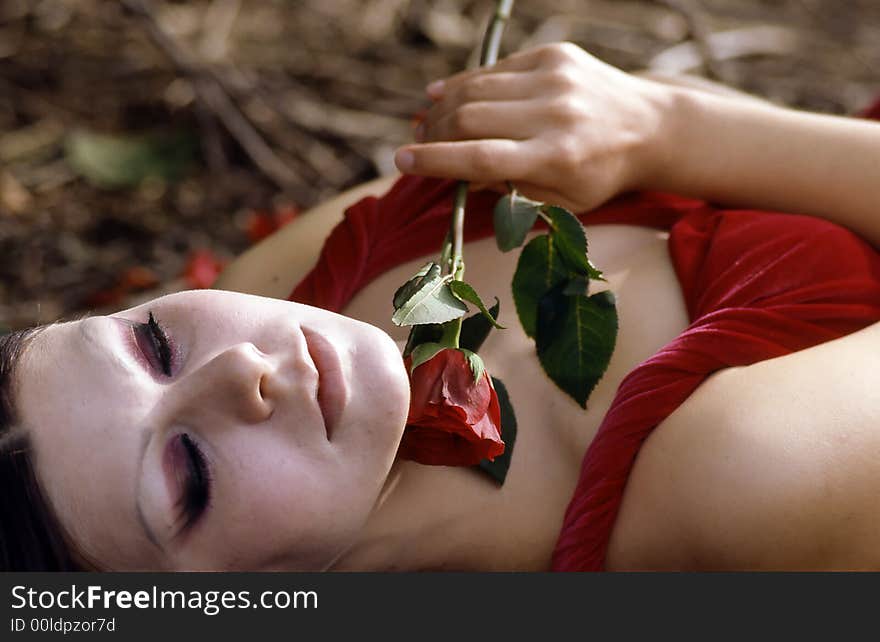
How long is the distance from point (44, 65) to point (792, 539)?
177cm

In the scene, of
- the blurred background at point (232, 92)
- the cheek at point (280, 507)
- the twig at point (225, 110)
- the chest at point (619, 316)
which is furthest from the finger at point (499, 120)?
the twig at point (225, 110)

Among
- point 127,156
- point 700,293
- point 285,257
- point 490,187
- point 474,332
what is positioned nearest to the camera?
point 474,332

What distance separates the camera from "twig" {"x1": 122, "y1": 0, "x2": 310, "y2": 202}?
192cm

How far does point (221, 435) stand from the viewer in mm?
831

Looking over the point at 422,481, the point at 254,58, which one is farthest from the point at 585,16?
the point at 422,481

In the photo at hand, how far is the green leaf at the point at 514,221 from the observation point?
0.99 metres

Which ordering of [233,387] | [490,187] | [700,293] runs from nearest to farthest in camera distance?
[233,387]
[700,293]
[490,187]

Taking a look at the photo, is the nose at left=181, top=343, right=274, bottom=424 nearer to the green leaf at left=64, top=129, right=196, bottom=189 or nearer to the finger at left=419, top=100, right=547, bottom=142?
the finger at left=419, top=100, right=547, bottom=142

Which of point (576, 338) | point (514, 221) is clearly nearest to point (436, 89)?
point (514, 221)

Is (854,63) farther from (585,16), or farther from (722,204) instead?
(722,204)

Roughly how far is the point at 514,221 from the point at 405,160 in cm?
17

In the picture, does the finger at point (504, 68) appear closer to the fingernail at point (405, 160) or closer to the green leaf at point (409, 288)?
the fingernail at point (405, 160)

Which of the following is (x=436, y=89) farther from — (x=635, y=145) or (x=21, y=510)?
(x=21, y=510)

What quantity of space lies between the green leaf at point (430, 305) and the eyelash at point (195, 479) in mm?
192
